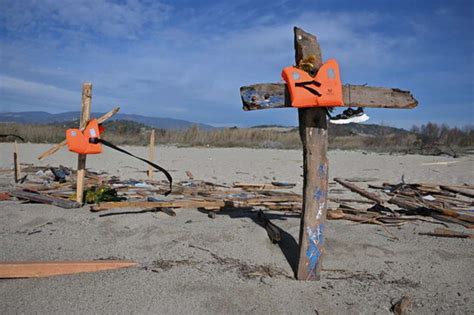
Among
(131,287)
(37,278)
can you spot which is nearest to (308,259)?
(131,287)

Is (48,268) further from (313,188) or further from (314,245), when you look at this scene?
(313,188)

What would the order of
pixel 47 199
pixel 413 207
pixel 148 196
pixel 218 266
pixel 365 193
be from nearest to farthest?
pixel 218 266 → pixel 47 199 → pixel 413 207 → pixel 148 196 → pixel 365 193

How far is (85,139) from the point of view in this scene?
5852mm

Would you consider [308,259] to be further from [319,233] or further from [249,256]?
[249,256]

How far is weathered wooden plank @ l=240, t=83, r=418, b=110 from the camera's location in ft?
12.1

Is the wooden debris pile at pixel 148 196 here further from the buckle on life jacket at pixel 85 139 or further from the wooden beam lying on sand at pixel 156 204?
the buckle on life jacket at pixel 85 139

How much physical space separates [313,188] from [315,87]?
105cm

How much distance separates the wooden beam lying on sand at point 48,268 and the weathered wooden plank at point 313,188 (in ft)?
6.79

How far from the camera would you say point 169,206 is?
20.3ft

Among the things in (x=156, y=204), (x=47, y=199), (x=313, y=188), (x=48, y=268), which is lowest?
(x=48, y=268)

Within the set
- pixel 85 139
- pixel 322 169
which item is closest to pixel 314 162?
pixel 322 169

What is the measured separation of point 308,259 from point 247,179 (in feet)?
24.6

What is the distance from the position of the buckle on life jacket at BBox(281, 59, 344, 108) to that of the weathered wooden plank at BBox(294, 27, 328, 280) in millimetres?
174

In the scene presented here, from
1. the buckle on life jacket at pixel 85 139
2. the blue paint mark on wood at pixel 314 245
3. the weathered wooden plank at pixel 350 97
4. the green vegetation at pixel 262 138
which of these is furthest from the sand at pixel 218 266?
the green vegetation at pixel 262 138
